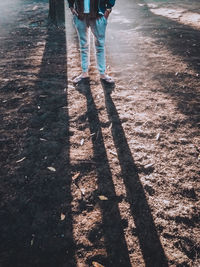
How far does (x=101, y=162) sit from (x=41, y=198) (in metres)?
0.88

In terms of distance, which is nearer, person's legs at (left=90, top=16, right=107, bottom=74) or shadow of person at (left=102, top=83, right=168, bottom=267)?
shadow of person at (left=102, top=83, right=168, bottom=267)

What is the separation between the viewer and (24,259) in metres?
1.72

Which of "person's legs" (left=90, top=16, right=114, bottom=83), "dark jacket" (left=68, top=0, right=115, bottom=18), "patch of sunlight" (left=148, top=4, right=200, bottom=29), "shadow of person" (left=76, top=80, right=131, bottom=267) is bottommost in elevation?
"shadow of person" (left=76, top=80, right=131, bottom=267)

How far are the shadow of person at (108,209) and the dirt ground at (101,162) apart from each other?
0.01 m

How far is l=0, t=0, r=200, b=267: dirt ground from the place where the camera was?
179 centimetres

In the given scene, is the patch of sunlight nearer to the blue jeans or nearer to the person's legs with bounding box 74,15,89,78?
the blue jeans

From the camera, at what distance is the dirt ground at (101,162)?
5.89 feet

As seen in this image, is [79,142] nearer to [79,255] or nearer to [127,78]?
[79,255]

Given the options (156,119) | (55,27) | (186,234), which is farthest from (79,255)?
(55,27)

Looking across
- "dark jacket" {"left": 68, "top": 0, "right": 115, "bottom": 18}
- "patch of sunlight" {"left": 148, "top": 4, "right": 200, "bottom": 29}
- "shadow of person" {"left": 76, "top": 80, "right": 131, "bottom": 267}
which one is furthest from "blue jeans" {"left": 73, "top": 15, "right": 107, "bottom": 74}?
"patch of sunlight" {"left": 148, "top": 4, "right": 200, "bottom": 29}

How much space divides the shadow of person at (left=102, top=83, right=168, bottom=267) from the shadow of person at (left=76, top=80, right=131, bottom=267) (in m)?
0.18

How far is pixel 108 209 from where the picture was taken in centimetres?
206

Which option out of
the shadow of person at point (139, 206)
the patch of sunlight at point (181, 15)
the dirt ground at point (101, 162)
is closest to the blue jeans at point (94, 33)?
the dirt ground at point (101, 162)

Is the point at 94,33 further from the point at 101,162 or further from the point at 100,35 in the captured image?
the point at 101,162
